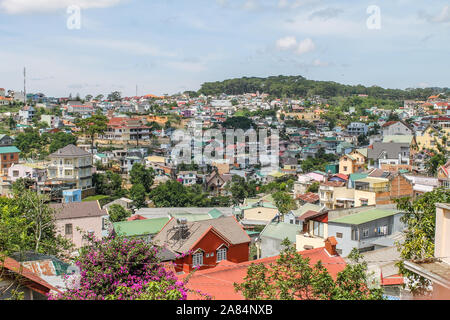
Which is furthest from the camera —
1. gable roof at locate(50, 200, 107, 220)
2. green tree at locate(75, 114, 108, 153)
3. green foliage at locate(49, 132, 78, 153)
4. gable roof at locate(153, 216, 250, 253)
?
green tree at locate(75, 114, 108, 153)

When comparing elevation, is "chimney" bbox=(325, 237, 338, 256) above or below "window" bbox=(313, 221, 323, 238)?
above

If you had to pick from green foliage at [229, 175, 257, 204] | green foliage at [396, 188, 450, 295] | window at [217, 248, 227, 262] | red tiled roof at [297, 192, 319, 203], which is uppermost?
green foliage at [396, 188, 450, 295]

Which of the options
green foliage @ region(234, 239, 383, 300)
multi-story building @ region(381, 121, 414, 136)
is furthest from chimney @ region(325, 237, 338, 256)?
multi-story building @ region(381, 121, 414, 136)

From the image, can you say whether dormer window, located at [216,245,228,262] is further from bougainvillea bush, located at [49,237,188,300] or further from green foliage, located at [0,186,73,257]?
bougainvillea bush, located at [49,237,188,300]

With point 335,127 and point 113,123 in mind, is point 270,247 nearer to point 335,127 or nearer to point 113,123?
point 113,123

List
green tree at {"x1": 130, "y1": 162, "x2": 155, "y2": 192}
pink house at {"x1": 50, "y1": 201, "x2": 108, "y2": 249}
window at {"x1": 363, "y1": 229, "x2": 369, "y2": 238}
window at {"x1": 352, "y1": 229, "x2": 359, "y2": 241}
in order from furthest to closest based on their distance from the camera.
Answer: green tree at {"x1": 130, "y1": 162, "x2": 155, "y2": 192} → pink house at {"x1": 50, "y1": 201, "x2": 108, "y2": 249} → window at {"x1": 363, "y1": 229, "x2": 369, "y2": 238} → window at {"x1": 352, "y1": 229, "x2": 359, "y2": 241}

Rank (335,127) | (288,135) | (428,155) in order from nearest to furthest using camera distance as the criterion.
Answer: (428,155) → (288,135) → (335,127)
